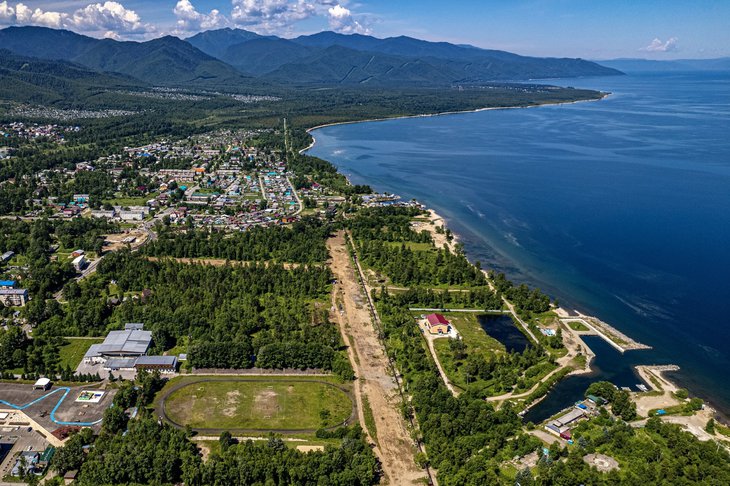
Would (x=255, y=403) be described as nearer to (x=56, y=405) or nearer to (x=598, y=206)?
(x=56, y=405)

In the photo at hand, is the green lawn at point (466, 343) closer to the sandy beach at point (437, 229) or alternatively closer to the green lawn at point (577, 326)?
the green lawn at point (577, 326)

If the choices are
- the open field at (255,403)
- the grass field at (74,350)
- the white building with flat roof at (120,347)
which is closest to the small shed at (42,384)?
the grass field at (74,350)

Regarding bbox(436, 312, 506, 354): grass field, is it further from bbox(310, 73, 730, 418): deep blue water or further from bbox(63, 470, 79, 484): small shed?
bbox(63, 470, 79, 484): small shed

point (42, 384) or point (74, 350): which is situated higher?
point (42, 384)

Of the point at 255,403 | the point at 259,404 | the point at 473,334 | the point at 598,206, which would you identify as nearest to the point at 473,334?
the point at 473,334

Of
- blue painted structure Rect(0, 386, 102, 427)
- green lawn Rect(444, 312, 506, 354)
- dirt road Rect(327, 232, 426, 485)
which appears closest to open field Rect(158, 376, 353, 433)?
dirt road Rect(327, 232, 426, 485)

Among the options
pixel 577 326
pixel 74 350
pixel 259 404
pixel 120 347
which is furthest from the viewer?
pixel 577 326

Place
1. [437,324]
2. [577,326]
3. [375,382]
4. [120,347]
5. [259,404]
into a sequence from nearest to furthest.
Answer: [259,404], [375,382], [120,347], [437,324], [577,326]
